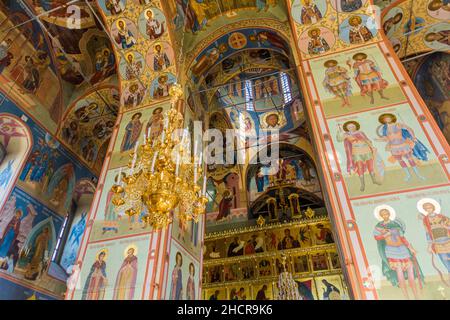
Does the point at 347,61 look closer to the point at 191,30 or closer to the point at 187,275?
the point at 191,30

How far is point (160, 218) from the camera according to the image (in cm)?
460

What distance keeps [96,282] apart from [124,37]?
734 centimetres

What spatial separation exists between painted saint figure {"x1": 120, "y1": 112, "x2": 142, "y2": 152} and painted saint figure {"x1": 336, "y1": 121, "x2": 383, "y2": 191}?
223 inches

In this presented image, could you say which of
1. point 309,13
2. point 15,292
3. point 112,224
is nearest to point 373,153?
point 309,13

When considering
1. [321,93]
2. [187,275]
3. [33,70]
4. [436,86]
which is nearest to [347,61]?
[321,93]

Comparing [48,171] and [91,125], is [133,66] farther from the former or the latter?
[48,171]

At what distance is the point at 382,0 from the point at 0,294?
537 inches

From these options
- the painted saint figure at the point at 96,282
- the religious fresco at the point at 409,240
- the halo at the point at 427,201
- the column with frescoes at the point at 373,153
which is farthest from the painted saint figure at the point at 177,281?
the halo at the point at 427,201

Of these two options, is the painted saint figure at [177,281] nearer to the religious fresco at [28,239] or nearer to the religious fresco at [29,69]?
the religious fresco at [28,239]

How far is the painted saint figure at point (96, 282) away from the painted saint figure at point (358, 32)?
28.0ft

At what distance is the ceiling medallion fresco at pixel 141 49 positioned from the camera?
9.07 m

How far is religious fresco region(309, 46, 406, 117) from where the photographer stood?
6875mm

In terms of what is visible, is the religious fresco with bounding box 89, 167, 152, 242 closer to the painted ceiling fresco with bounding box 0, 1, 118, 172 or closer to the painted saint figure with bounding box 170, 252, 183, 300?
the painted saint figure with bounding box 170, 252, 183, 300

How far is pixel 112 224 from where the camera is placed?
7.17 m
